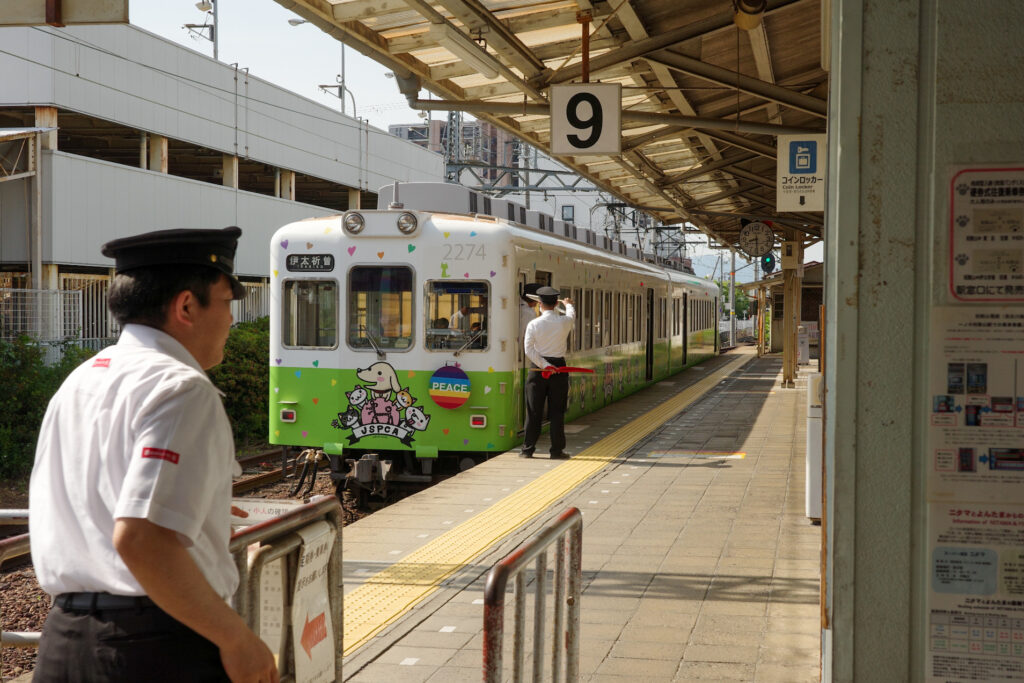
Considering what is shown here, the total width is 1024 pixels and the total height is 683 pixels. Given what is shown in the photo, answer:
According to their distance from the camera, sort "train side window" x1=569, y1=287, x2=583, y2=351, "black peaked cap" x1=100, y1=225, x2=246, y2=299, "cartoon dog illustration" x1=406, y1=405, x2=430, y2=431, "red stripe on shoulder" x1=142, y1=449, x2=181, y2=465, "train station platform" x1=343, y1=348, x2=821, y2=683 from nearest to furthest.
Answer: "red stripe on shoulder" x1=142, y1=449, x2=181, y2=465
"black peaked cap" x1=100, y1=225, x2=246, y2=299
"train station platform" x1=343, y1=348, x2=821, y2=683
"cartoon dog illustration" x1=406, y1=405, x2=430, y2=431
"train side window" x1=569, y1=287, x2=583, y2=351

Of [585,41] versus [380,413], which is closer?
[585,41]

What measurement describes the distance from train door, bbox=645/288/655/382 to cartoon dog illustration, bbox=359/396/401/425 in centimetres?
1050

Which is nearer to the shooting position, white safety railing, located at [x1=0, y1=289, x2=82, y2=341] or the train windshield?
the train windshield

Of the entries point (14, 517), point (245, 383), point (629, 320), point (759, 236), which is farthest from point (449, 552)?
point (759, 236)

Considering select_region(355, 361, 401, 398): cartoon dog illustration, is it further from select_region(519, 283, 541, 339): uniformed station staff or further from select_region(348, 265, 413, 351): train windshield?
select_region(519, 283, 541, 339): uniformed station staff

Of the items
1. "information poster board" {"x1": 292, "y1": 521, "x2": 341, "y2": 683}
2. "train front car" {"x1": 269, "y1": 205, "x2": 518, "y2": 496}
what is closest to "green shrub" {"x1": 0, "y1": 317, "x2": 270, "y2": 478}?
"train front car" {"x1": 269, "y1": 205, "x2": 518, "y2": 496}

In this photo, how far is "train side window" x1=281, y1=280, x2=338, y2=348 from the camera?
10688mm

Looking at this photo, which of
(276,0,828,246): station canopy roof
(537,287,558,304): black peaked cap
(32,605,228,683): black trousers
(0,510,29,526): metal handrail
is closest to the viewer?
(32,605,228,683): black trousers

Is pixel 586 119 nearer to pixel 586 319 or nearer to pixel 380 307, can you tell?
pixel 380 307

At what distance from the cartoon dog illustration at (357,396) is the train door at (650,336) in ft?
34.7

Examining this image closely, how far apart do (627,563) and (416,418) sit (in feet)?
13.9

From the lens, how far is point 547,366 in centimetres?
1080

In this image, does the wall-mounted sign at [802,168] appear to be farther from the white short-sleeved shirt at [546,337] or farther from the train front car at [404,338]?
the train front car at [404,338]

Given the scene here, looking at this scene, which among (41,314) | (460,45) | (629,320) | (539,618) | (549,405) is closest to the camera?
(539,618)
